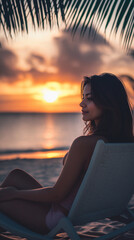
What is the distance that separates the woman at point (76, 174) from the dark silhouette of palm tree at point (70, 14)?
1.93ft

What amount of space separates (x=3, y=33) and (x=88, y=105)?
2.96 ft

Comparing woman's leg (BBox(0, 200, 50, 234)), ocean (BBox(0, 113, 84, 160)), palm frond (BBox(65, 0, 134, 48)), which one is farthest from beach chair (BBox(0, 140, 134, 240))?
ocean (BBox(0, 113, 84, 160))

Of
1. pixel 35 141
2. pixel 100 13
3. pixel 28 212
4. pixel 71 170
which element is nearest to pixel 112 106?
pixel 71 170

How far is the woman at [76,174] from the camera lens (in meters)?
1.88

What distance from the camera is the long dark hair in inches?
75.3

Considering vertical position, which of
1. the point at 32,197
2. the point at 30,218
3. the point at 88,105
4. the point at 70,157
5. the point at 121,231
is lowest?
the point at 121,231

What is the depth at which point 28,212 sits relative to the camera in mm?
1968

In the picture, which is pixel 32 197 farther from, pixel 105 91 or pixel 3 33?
pixel 3 33

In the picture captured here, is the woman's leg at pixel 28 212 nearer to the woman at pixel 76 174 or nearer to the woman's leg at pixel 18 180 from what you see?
the woman at pixel 76 174

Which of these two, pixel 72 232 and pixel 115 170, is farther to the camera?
pixel 115 170

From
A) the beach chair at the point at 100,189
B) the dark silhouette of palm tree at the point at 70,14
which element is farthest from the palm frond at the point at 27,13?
the beach chair at the point at 100,189

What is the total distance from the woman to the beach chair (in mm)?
88

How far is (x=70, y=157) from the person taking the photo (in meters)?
1.81

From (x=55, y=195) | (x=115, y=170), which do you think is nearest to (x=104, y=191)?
(x=115, y=170)
